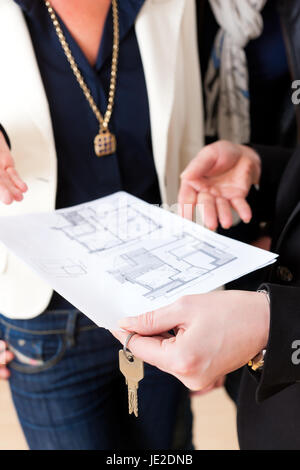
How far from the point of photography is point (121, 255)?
0.62m

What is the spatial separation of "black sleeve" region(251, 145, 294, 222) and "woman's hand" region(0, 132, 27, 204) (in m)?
0.45

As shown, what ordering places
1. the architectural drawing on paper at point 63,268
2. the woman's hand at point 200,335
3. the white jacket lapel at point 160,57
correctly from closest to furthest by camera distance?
the woman's hand at point 200,335 → the architectural drawing on paper at point 63,268 → the white jacket lapel at point 160,57

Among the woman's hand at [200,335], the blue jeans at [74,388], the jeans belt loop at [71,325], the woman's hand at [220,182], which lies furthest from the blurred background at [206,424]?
the woman's hand at [200,335]

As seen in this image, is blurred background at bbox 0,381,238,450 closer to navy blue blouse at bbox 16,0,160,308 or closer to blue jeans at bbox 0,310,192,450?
blue jeans at bbox 0,310,192,450

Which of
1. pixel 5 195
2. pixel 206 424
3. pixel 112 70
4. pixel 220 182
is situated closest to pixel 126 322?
pixel 5 195

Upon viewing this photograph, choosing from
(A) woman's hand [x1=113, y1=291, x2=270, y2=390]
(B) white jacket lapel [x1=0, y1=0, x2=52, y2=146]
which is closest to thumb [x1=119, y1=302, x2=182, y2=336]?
(A) woman's hand [x1=113, y1=291, x2=270, y2=390]

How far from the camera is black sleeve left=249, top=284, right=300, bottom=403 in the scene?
1.62ft

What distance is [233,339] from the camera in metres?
0.48

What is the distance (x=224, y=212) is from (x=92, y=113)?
0.99 feet

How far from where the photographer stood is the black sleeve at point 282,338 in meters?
0.49

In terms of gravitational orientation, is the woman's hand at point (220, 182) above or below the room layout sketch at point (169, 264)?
above

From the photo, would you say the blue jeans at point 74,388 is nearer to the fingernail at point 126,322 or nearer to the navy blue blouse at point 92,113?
the navy blue blouse at point 92,113

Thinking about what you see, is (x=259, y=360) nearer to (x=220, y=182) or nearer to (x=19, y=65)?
(x=220, y=182)

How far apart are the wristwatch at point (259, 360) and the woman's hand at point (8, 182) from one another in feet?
1.14
